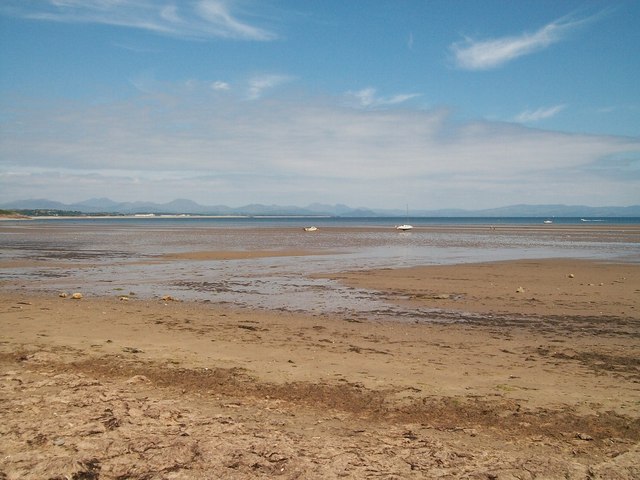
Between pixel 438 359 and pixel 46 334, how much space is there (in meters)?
8.23

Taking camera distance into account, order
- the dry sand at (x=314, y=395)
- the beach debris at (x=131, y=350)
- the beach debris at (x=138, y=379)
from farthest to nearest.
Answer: the beach debris at (x=131, y=350) < the beach debris at (x=138, y=379) < the dry sand at (x=314, y=395)

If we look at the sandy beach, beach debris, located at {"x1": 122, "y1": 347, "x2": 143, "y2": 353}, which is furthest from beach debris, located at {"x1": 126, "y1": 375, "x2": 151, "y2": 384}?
beach debris, located at {"x1": 122, "y1": 347, "x2": 143, "y2": 353}

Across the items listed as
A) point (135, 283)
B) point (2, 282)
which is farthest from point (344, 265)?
point (2, 282)

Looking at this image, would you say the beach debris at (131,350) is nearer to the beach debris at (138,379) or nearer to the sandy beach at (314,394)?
the sandy beach at (314,394)

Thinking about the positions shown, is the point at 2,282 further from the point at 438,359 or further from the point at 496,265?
the point at 496,265

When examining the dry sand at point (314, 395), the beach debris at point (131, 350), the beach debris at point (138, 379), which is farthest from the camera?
the beach debris at point (131, 350)

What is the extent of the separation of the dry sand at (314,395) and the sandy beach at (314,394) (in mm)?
29

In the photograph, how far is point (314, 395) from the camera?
7.59m

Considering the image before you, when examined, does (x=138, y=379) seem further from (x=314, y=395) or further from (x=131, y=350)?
(x=314, y=395)

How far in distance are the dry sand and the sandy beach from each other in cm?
3

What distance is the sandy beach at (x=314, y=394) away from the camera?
537 cm

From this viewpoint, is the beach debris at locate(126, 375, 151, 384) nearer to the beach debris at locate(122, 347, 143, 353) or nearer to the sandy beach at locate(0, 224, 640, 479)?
the sandy beach at locate(0, 224, 640, 479)

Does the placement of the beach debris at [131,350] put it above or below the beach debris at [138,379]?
below

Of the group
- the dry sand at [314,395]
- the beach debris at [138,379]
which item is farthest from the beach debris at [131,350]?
the beach debris at [138,379]
